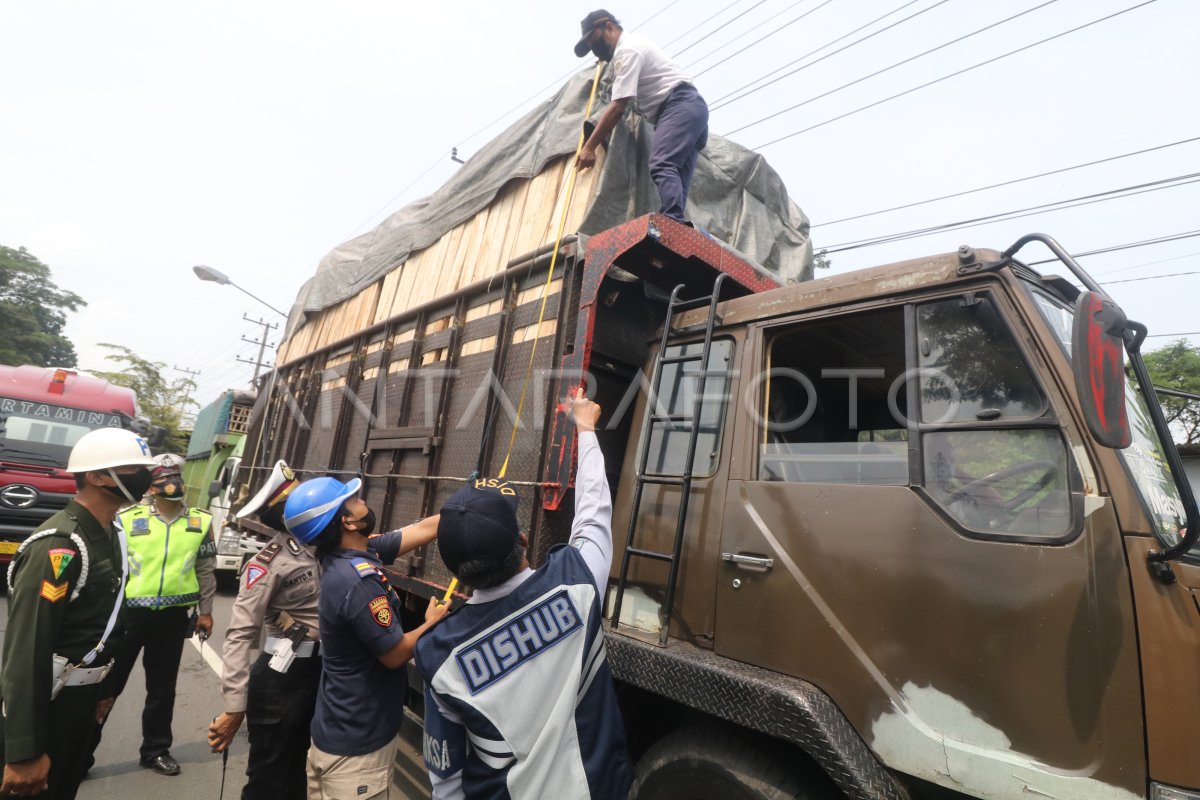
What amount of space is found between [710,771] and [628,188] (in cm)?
277


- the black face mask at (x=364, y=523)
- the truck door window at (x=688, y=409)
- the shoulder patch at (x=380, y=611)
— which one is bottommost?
the shoulder patch at (x=380, y=611)

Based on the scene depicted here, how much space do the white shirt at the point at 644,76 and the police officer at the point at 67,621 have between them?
9.60ft

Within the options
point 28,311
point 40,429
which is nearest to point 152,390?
point 28,311

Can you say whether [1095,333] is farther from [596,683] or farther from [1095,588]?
[596,683]

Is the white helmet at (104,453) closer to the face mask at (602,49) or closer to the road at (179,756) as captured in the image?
the road at (179,756)

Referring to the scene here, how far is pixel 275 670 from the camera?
8.77ft

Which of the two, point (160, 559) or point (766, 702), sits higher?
point (766, 702)

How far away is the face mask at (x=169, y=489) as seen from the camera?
13.3ft

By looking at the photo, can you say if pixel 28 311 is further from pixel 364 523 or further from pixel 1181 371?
pixel 1181 371

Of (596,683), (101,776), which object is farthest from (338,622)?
(101,776)

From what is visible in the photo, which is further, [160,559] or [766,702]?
[160,559]

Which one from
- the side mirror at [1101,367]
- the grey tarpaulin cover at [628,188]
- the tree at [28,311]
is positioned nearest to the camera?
the side mirror at [1101,367]

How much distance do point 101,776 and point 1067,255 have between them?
5.34 meters

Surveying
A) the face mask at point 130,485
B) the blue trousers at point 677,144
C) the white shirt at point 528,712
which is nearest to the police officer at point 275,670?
the face mask at point 130,485
